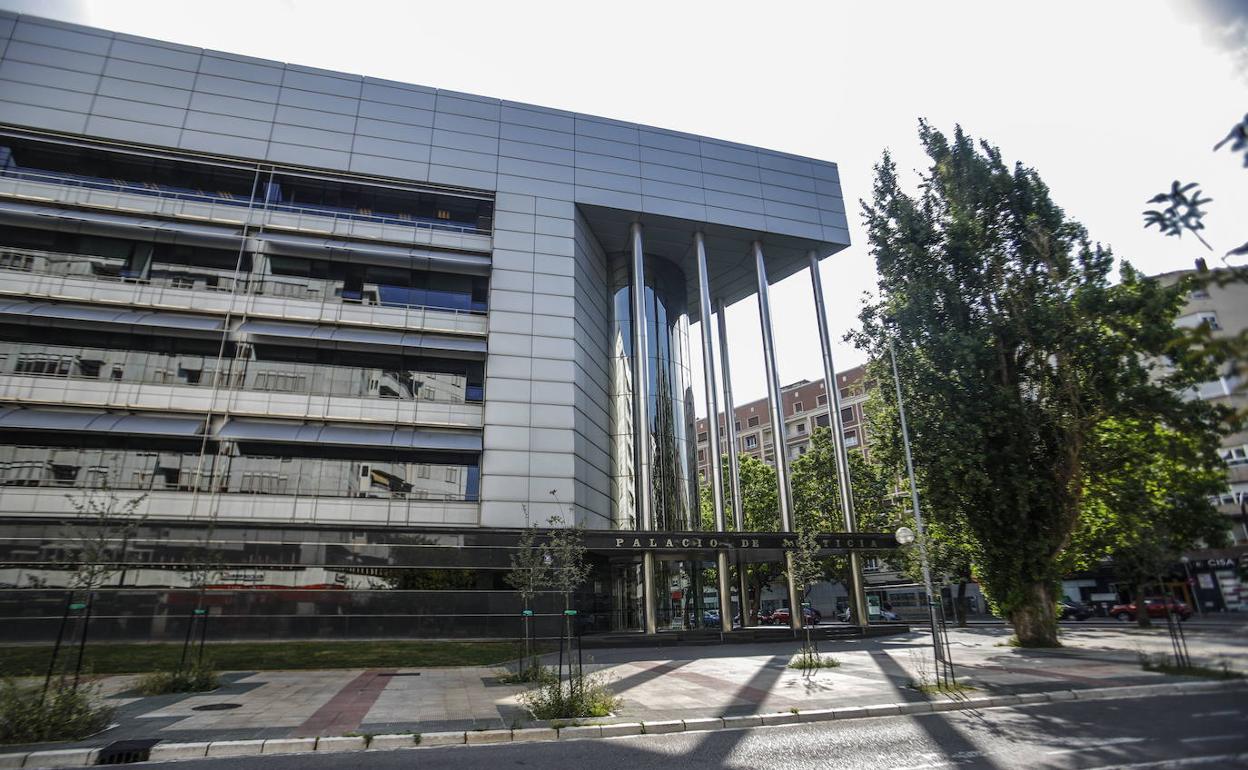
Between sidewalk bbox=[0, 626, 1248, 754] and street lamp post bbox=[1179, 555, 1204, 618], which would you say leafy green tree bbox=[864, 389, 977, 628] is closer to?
sidewalk bbox=[0, 626, 1248, 754]

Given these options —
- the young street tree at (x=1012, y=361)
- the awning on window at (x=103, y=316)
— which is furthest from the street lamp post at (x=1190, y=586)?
the awning on window at (x=103, y=316)

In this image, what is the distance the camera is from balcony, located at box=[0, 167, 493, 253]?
28.5 meters

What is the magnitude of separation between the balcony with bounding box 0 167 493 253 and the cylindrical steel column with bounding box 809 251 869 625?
68.7ft

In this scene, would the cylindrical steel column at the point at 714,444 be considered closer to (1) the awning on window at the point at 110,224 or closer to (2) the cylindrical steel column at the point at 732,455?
(2) the cylindrical steel column at the point at 732,455

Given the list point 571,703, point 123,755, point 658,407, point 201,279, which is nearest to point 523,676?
point 571,703

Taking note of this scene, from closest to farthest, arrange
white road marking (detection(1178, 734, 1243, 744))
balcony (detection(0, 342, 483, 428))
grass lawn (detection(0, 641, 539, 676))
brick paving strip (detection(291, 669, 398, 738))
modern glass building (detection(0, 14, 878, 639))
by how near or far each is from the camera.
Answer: white road marking (detection(1178, 734, 1243, 744)) < brick paving strip (detection(291, 669, 398, 738)) < grass lawn (detection(0, 641, 539, 676)) < modern glass building (detection(0, 14, 878, 639)) < balcony (detection(0, 342, 483, 428))

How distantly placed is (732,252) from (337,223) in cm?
2389

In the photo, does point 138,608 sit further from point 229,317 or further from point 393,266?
point 393,266

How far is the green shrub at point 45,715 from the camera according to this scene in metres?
9.65

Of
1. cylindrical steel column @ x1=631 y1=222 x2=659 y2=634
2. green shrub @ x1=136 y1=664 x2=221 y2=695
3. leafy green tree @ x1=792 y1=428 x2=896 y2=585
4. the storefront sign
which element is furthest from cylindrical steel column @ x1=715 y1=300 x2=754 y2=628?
green shrub @ x1=136 y1=664 x2=221 y2=695

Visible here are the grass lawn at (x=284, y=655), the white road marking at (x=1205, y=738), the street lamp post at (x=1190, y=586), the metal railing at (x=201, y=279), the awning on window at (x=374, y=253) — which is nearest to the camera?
the white road marking at (x=1205, y=738)

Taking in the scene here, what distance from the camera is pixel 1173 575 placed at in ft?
18.0

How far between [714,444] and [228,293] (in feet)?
85.5

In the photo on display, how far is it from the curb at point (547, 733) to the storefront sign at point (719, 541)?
54.9ft
